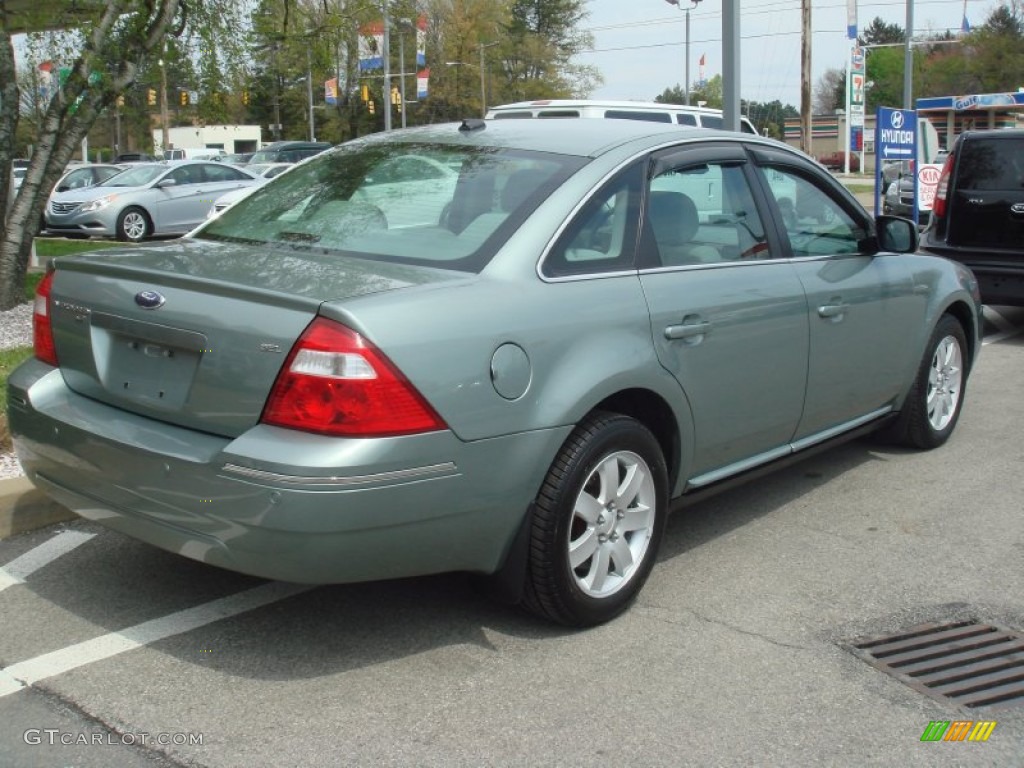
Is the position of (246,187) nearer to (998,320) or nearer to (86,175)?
(86,175)

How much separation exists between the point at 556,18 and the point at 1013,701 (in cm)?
8291

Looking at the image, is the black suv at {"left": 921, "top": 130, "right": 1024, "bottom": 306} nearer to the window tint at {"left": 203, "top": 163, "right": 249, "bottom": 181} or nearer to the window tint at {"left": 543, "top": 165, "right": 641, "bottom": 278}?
the window tint at {"left": 543, "top": 165, "right": 641, "bottom": 278}

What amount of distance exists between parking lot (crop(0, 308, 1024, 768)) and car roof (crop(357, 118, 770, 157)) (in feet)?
5.36

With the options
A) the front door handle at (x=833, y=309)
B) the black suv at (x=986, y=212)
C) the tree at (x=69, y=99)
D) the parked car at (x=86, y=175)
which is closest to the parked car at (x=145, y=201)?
the parked car at (x=86, y=175)

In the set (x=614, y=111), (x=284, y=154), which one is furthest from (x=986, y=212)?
(x=284, y=154)

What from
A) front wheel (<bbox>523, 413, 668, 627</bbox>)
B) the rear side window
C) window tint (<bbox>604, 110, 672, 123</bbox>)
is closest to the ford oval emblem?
front wheel (<bbox>523, 413, 668, 627</bbox>)

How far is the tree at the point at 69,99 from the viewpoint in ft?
29.2

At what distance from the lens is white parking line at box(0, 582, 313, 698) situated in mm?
3453

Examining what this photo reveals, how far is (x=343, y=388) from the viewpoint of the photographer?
124 inches

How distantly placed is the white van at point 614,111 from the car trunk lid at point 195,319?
8.87m

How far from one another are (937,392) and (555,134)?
2.94 m

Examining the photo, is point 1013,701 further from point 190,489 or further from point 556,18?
point 556,18

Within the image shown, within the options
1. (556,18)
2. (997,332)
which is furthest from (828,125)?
(997,332)

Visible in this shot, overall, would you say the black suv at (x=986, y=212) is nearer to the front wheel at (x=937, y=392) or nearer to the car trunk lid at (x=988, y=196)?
the car trunk lid at (x=988, y=196)
